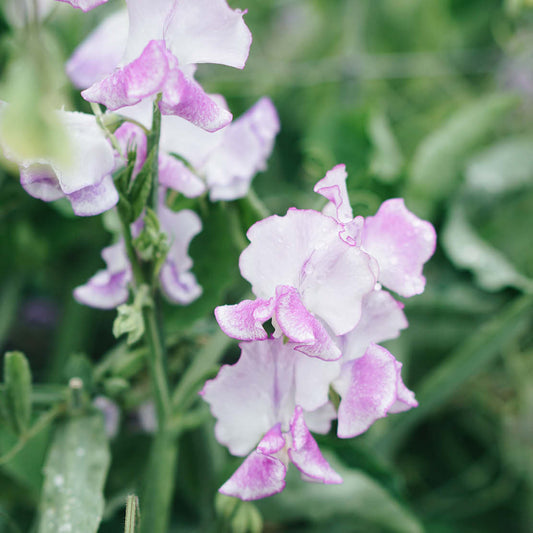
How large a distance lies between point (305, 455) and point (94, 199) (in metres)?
0.14

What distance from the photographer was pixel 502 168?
63cm

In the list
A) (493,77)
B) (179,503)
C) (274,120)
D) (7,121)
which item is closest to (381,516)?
(179,503)

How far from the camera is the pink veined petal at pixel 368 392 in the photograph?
0.88ft

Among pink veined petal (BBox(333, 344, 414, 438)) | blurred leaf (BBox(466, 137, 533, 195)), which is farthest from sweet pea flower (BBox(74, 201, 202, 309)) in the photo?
blurred leaf (BBox(466, 137, 533, 195))

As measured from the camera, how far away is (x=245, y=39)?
0.27 metres

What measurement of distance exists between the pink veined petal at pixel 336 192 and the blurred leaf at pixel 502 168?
366 millimetres

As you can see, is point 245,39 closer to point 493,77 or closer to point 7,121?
point 7,121

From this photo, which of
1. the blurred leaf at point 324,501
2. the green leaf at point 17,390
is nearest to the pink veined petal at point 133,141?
the green leaf at point 17,390

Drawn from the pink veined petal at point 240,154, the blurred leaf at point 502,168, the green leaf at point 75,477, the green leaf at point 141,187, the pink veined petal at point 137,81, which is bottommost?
the blurred leaf at point 502,168

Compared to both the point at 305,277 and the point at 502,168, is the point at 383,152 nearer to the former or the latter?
the point at 502,168

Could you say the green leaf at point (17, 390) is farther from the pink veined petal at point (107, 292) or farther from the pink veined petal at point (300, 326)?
the pink veined petal at point (300, 326)

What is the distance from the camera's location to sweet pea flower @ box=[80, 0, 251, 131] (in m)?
0.24

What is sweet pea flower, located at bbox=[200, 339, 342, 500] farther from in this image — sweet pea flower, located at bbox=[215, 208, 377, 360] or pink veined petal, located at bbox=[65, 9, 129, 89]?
pink veined petal, located at bbox=[65, 9, 129, 89]

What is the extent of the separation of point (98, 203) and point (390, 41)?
0.74 metres
